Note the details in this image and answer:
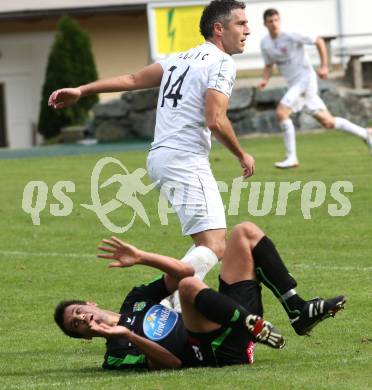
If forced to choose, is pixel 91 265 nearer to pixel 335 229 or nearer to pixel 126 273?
pixel 126 273

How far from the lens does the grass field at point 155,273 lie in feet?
24.2

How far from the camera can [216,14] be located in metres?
8.84

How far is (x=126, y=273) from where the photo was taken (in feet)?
38.9

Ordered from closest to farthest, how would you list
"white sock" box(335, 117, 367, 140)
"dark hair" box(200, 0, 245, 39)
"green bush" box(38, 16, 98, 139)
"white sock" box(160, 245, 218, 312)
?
"white sock" box(160, 245, 218, 312), "dark hair" box(200, 0, 245, 39), "white sock" box(335, 117, 367, 140), "green bush" box(38, 16, 98, 139)

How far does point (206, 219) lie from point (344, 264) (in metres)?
3.42

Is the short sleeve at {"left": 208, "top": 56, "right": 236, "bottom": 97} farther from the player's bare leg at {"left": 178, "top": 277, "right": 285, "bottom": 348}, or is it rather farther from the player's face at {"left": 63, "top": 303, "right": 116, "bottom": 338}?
the player's face at {"left": 63, "top": 303, "right": 116, "bottom": 338}

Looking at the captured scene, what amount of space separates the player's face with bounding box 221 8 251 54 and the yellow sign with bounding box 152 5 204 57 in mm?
19390

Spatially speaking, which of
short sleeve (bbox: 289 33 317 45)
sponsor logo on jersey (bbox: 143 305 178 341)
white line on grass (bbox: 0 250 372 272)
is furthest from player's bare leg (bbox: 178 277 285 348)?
short sleeve (bbox: 289 33 317 45)

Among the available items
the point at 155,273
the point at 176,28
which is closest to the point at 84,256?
the point at 155,273

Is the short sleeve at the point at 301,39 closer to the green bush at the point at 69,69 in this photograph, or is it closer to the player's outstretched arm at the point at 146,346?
the player's outstretched arm at the point at 146,346

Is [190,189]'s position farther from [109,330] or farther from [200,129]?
[109,330]

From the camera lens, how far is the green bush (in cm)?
3400

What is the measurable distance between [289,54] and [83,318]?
43.8ft

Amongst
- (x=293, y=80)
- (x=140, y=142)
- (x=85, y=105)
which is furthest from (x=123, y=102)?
(x=293, y=80)
